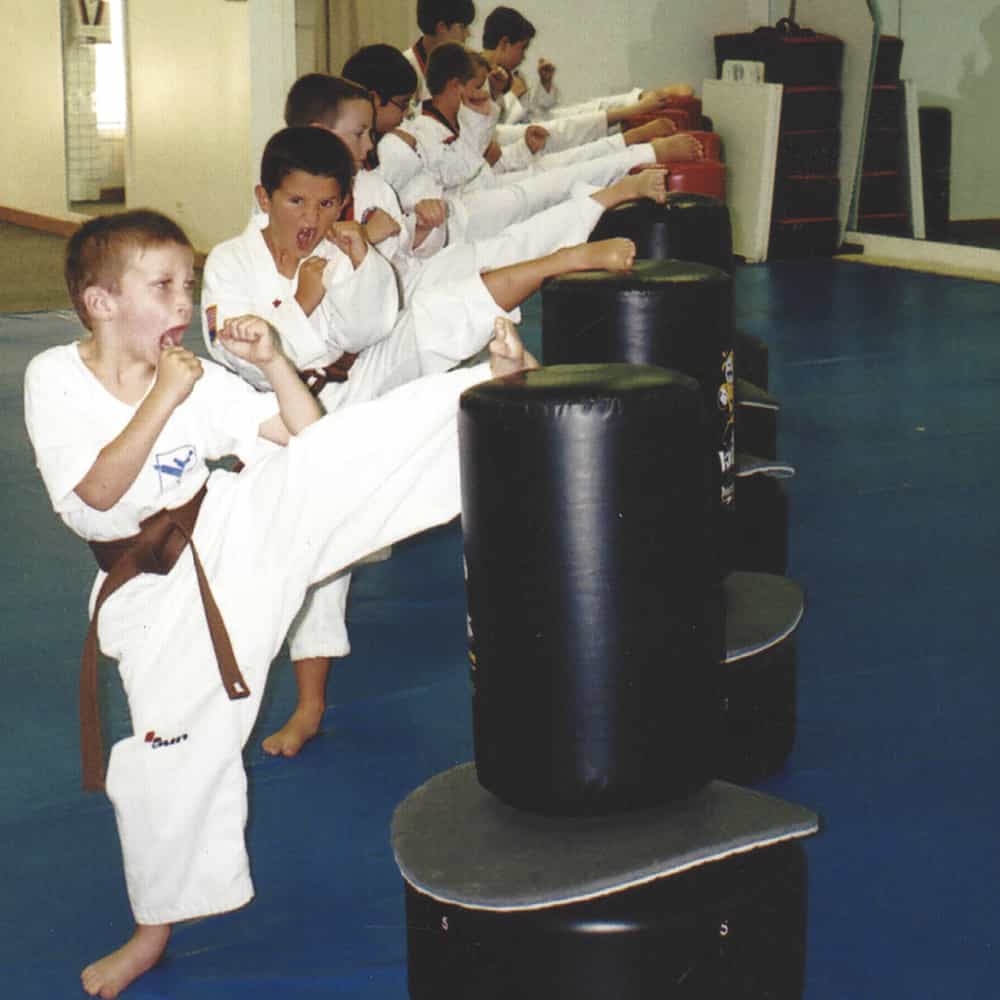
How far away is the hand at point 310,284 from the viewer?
122 inches

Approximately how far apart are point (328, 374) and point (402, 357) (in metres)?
0.25

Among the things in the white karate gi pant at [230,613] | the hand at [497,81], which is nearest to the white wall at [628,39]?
the hand at [497,81]

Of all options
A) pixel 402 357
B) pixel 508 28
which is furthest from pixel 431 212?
pixel 508 28

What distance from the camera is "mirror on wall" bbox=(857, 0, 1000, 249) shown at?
32.0ft

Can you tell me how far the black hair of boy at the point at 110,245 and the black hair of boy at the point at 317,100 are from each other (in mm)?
1359

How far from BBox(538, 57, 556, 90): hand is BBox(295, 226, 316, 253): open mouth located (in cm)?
691

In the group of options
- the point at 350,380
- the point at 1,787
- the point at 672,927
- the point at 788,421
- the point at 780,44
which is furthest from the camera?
the point at 780,44

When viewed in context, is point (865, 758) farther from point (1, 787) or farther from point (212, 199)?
point (212, 199)

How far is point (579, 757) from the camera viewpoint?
1.93m

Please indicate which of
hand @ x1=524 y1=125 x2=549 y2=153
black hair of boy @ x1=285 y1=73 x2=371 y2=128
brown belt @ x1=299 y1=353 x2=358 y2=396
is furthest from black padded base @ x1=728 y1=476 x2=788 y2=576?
hand @ x1=524 y1=125 x2=549 y2=153

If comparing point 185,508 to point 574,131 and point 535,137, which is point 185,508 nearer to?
point 535,137

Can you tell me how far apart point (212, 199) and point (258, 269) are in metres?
7.39

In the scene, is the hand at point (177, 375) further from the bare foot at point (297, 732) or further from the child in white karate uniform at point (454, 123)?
the child in white karate uniform at point (454, 123)

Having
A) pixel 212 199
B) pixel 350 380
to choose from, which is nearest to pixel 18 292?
pixel 212 199
